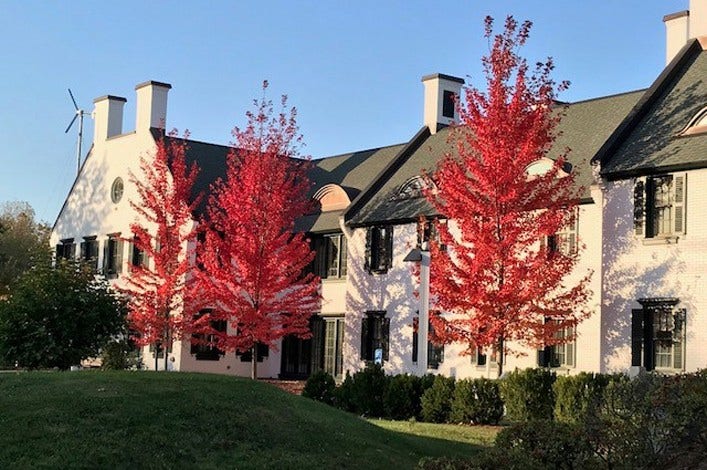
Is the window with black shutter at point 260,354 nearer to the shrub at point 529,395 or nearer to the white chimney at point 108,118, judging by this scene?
the white chimney at point 108,118

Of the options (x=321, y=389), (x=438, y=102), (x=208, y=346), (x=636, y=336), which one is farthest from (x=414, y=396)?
(x=438, y=102)

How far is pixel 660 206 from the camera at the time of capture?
78.2 feet

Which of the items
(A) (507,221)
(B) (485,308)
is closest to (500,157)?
(A) (507,221)

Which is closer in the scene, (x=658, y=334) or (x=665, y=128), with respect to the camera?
(x=658, y=334)

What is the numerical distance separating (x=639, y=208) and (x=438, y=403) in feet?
22.0

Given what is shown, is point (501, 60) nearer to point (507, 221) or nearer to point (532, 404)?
point (507, 221)

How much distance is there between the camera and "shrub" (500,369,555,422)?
70.9 ft

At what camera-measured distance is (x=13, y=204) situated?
7619 centimetres

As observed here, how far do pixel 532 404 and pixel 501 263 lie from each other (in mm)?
3719

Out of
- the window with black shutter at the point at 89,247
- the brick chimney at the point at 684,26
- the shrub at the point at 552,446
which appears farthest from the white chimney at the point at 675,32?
the window with black shutter at the point at 89,247

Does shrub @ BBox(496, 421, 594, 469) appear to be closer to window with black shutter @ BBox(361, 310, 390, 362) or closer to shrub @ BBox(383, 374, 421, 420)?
shrub @ BBox(383, 374, 421, 420)

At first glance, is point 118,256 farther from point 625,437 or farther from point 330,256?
point 625,437

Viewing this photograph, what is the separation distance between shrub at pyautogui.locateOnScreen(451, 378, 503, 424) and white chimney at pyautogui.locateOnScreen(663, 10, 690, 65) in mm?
10723

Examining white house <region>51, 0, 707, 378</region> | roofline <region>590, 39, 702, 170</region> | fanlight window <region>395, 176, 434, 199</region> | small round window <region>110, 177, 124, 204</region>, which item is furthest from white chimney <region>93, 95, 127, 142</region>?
roofline <region>590, 39, 702, 170</region>
